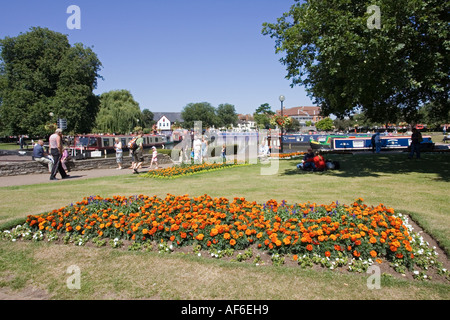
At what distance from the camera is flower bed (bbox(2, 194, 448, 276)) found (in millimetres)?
4254

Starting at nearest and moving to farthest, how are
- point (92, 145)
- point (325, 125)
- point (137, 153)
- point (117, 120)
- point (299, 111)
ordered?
point (137, 153)
point (92, 145)
point (117, 120)
point (325, 125)
point (299, 111)

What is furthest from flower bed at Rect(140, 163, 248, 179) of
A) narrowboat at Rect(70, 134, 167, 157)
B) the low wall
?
narrowboat at Rect(70, 134, 167, 157)

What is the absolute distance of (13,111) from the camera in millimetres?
34719

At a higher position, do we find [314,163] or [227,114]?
[227,114]

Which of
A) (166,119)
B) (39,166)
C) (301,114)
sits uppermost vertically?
(301,114)

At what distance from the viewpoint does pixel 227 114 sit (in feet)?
445

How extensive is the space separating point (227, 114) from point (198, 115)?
26.1 meters

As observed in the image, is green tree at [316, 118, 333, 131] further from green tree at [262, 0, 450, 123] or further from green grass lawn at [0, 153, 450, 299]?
green grass lawn at [0, 153, 450, 299]

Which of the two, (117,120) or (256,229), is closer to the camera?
(256,229)

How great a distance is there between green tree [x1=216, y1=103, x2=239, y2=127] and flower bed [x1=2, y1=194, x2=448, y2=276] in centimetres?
12596

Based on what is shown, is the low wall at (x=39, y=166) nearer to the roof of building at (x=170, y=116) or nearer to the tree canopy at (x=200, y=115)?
the tree canopy at (x=200, y=115)

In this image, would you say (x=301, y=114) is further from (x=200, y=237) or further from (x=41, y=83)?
(x=200, y=237)

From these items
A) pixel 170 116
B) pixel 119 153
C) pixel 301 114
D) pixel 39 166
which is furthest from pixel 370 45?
pixel 301 114
